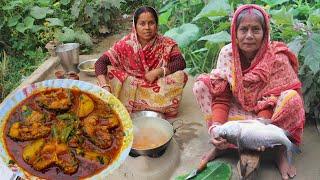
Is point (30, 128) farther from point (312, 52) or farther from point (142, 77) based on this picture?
point (312, 52)

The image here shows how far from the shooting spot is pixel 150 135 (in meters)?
3.18

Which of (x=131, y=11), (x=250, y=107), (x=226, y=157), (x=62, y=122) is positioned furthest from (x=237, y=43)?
(x=131, y=11)

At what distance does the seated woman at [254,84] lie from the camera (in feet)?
9.33

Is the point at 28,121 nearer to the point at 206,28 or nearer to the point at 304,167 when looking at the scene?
the point at 304,167

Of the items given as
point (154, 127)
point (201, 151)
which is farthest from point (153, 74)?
point (201, 151)

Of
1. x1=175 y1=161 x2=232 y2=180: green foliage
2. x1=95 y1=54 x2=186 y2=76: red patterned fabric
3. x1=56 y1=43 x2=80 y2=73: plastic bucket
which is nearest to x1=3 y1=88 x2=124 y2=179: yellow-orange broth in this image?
x1=175 y1=161 x2=232 y2=180: green foliage

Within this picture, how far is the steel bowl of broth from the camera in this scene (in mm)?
2975

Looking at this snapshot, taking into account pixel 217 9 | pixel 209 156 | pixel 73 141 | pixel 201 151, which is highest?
pixel 217 9

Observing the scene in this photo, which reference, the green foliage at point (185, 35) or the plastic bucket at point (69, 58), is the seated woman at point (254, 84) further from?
the plastic bucket at point (69, 58)

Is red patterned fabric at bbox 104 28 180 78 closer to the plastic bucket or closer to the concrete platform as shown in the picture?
the concrete platform

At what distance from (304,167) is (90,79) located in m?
2.42

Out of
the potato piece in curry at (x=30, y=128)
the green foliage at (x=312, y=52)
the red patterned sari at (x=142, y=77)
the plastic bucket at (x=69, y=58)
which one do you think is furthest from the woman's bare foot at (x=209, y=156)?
the plastic bucket at (x=69, y=58)

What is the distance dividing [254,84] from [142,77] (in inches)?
40.4

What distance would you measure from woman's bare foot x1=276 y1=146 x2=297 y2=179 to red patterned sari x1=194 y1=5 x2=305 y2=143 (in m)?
0.14
